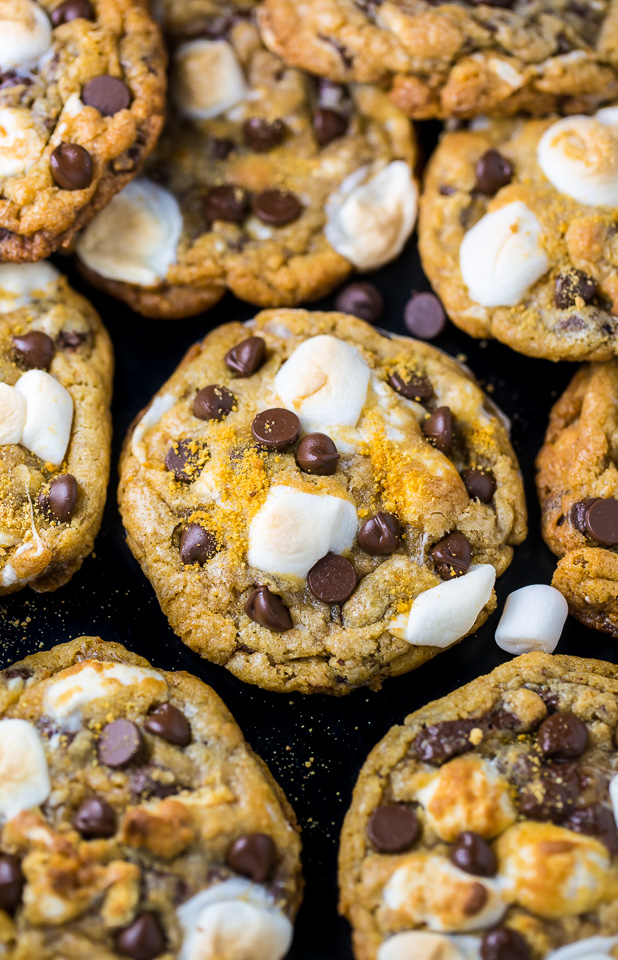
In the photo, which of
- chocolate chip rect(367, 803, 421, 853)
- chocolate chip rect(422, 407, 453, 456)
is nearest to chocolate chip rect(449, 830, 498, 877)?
chocolate chip rect(367, 803, 421, 853)

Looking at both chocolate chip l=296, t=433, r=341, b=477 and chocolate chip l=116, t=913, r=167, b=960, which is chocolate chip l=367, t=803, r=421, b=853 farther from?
chocolate chip l=296, t=433, r=341, b=477

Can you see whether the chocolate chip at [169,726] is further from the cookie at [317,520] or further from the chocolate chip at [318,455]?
the chocolate chip at [318,455]

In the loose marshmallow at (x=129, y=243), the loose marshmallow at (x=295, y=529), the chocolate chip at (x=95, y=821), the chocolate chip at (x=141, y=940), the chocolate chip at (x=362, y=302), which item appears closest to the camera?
the chocolate chip at (x=141, y=940)

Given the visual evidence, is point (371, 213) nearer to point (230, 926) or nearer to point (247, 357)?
point (247, 357)

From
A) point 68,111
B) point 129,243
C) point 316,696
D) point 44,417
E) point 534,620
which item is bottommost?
point 316,696

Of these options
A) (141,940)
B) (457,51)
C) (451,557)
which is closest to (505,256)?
(457,51)

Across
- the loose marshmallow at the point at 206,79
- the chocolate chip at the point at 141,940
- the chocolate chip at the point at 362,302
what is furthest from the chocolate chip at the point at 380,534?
the loose marshmallow at the point at 206,79

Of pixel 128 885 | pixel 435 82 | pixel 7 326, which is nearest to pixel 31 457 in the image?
pixel 7 326
